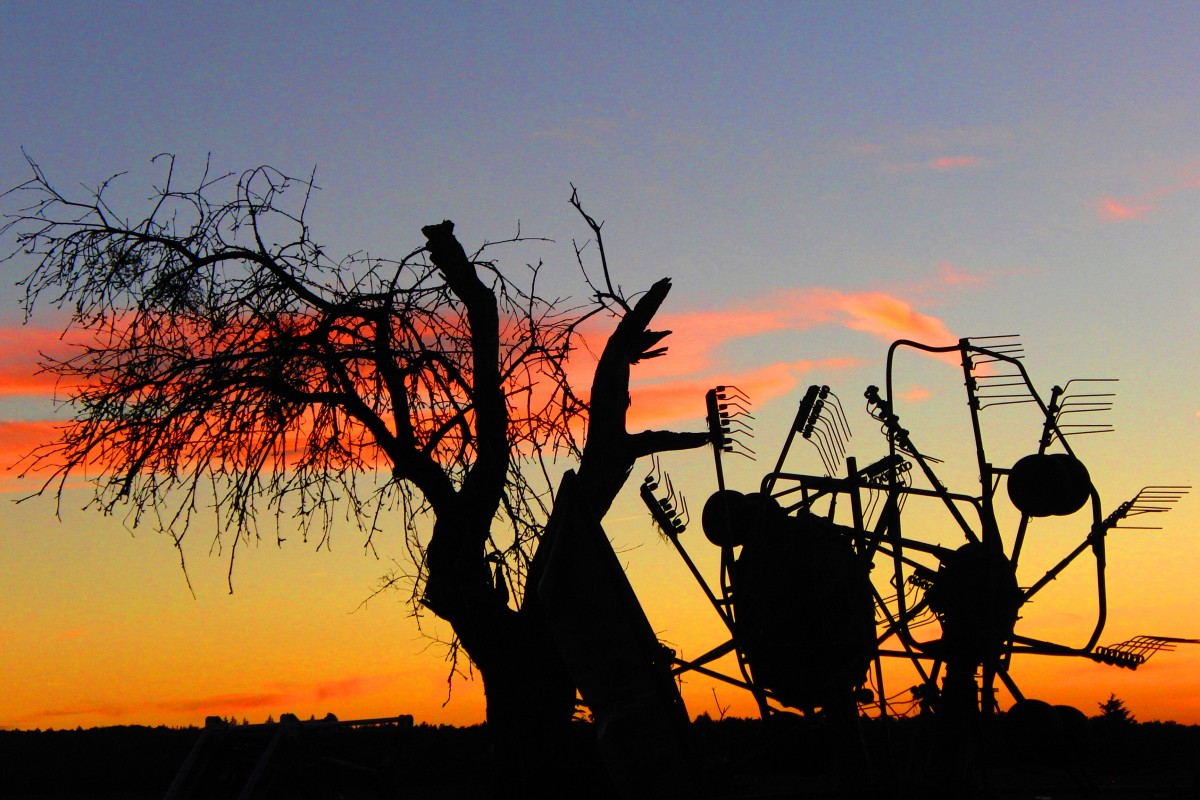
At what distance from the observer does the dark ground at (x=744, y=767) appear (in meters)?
9.01

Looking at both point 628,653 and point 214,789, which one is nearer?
point 628,653

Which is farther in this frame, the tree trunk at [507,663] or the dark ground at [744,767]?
the tree trunk at [507,663]

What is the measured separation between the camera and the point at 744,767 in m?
10.4

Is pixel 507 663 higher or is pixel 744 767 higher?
pixel 507 663

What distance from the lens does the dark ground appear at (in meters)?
9.01

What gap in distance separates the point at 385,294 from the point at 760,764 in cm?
578

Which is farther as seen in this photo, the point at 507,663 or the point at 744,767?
the point at 507,663

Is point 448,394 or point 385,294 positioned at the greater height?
point 385,294

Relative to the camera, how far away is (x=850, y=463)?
32.0ft

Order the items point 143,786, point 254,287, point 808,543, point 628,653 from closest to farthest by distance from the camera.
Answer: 1. point 628,653
2. point 808,543
3. point 254,287
4. point 143,786

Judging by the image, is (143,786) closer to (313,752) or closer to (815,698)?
(313,752)

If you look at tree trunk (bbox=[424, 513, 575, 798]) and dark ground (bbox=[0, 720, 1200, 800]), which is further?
tree trunk (bbox=[424, 513, 575, 798])

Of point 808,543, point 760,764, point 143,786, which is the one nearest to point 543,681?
point 760,764

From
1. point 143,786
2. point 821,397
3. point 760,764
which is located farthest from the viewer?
point 143,786
